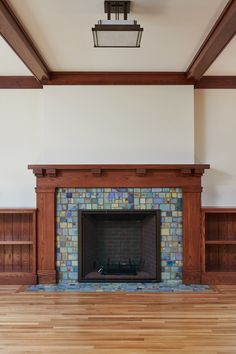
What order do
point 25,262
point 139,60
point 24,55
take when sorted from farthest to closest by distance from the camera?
point 25,262
point 139,60
point 24,55

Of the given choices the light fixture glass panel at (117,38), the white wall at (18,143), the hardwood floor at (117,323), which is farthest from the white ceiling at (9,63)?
the hardwood floor at (117,323)

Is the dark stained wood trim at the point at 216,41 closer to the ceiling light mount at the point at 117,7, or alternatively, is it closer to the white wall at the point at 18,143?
the ceiling light mount at the point at 117,7

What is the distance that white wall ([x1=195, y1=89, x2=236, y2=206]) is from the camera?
4.57 m

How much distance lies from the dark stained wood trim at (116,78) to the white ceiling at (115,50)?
4.4 inches

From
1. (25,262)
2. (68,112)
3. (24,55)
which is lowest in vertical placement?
(25,262)

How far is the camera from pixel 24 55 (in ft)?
11.6

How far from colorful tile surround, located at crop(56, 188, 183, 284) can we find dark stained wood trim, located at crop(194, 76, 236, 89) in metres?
1.32

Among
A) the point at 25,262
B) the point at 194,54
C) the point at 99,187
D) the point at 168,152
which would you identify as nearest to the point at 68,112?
the point at 99,187

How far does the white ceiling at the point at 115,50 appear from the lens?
9.05 feet

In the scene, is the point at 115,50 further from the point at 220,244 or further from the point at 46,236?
the point at 220,244

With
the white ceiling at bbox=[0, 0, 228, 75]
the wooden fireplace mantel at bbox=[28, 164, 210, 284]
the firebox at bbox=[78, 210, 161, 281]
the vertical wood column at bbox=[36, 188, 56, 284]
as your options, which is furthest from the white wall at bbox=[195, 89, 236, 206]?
the vertical wood column at bbox=[36, 188, 56, 284]

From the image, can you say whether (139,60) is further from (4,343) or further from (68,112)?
(4,343)

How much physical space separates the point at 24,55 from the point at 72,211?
1.81 metres

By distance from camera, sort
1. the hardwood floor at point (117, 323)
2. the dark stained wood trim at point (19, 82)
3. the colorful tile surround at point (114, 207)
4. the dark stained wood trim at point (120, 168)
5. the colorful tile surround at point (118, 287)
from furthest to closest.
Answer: the dark stained wood trim at point (19, 82)
the colorful tile surround at point (114, 207)
the dark stained wood trim at point (120, 168)
the colorful tile surround at point (118, 287)
the hardwood floor at point (117, 323)
